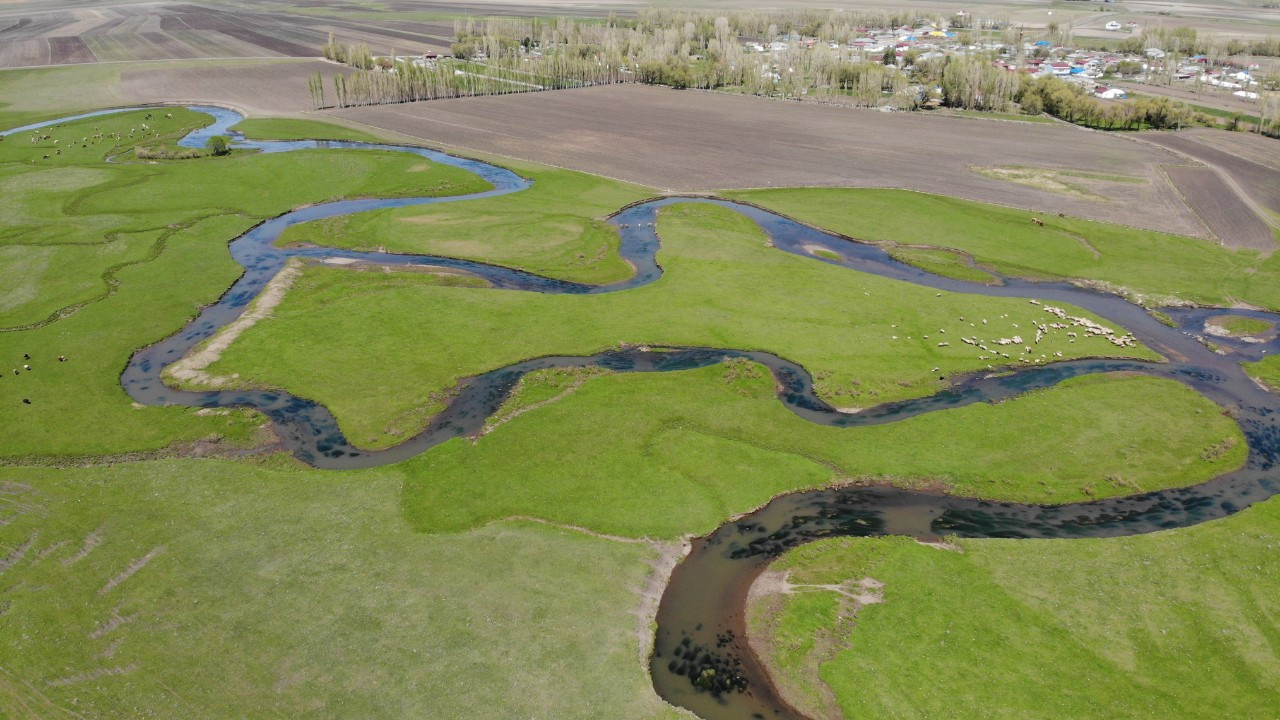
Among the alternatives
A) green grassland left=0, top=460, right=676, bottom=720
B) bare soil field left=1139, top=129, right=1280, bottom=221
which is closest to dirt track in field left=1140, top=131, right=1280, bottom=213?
bare soil field left=1139, top=129, right=1280, bottom=221

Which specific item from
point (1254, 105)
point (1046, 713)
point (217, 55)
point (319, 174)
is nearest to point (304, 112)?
point (319, 174)

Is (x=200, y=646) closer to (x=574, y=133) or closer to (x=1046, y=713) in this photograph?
(x=1046, y=713)

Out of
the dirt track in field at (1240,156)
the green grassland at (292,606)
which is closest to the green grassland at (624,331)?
the green grassland at (292,606)

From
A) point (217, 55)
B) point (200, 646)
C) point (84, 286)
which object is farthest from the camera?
point (217, 55)

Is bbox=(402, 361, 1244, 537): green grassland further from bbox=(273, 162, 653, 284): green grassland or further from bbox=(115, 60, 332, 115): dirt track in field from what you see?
bbox=(115, 60, 332, 115): dirt track in field

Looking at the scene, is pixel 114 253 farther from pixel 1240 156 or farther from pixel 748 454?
pixel 1240 156

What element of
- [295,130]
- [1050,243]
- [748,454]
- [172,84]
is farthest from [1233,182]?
[172,84]
